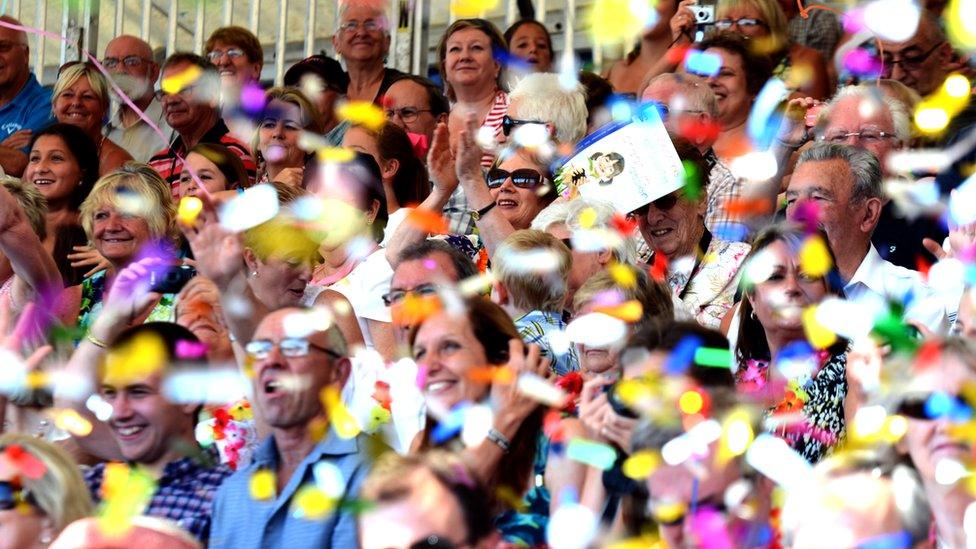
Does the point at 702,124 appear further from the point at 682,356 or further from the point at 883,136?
the point at 682,356

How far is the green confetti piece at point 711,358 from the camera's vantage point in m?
4.12

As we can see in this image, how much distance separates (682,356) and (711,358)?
2.6 inches

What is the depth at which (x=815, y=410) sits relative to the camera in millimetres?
4480

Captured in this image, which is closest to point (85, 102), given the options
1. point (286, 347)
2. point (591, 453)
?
point (286, 347)

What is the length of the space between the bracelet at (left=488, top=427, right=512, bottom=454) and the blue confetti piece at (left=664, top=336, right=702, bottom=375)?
0.43 meters

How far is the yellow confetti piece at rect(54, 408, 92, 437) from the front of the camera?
4.98m

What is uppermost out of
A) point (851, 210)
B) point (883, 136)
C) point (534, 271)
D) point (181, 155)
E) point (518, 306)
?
point (883, 136)

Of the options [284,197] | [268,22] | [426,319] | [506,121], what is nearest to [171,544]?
[426,319]

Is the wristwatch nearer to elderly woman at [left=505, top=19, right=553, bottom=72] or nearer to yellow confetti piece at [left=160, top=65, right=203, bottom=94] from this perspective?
elderly woman at [left=505, top=19, right=553, bottom=72]

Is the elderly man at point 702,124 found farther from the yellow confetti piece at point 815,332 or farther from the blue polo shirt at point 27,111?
the blue polo shirt at point 27,111

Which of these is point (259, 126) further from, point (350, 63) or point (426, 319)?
point (426, 319)

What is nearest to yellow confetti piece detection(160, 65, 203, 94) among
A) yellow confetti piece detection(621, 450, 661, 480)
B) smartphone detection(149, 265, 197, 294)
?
smartphone detection(149, 265, 197, 294)

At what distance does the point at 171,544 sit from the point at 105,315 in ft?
4.72

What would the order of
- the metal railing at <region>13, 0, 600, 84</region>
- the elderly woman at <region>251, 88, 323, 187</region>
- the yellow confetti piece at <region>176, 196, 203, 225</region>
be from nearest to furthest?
the yellow confetti piece at <region>176, 196, 203, 225</region> < the elderly woman at <region>251, 88, 323, 187</region> < the metal railing at <region>13, 0, 600, 84</region>
